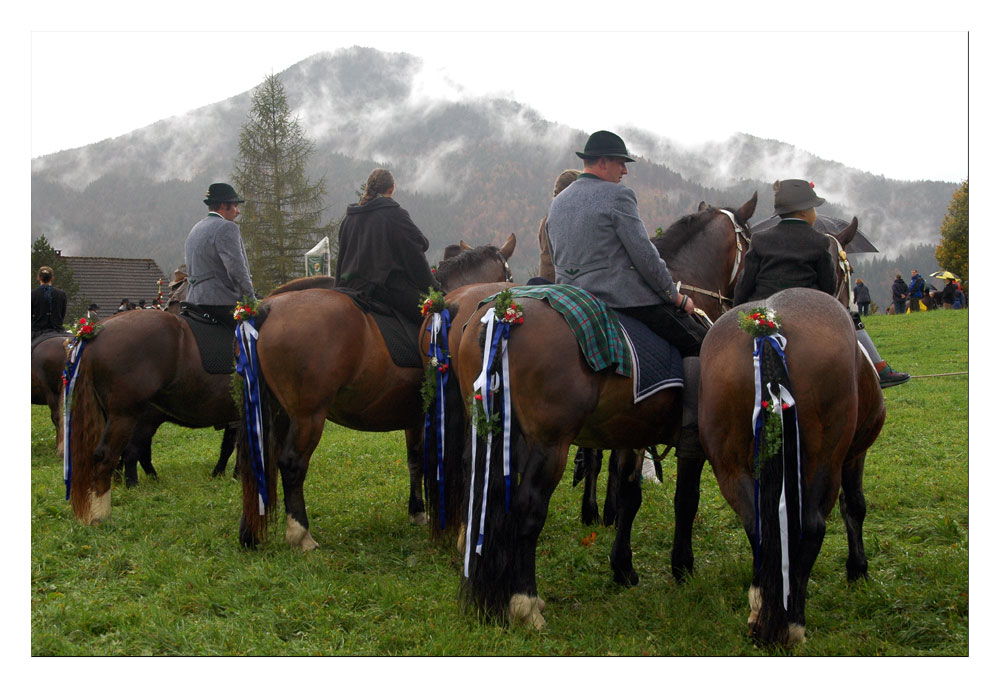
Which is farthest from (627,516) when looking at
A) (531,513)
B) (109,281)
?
(109,281)

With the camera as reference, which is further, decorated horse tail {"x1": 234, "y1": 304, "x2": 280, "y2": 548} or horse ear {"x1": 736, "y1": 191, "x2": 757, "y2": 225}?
decorated horse tail {"x1": 234, "y1": 304, "x2": 280, "y2": 548}

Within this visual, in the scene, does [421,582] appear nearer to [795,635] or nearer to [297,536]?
[297,536]

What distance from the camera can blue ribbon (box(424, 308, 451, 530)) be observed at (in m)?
5.93

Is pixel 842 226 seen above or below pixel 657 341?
above

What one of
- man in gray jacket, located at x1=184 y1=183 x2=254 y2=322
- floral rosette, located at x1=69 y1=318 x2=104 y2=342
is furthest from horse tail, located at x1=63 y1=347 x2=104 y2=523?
man in gray jacket, located at x1=184 y1=183 x2=254 y2=322

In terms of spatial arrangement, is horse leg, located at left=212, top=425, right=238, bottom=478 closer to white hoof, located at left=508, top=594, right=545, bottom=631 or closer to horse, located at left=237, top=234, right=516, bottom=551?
horse, located at left=237, top=234, right=516, bottom=551

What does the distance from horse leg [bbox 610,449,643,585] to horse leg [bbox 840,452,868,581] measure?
1.37 metres

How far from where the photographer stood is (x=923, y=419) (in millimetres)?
10758

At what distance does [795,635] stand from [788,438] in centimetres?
104

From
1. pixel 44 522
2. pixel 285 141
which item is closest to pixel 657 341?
pixel 44 522

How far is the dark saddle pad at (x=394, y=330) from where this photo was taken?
6371 mm
